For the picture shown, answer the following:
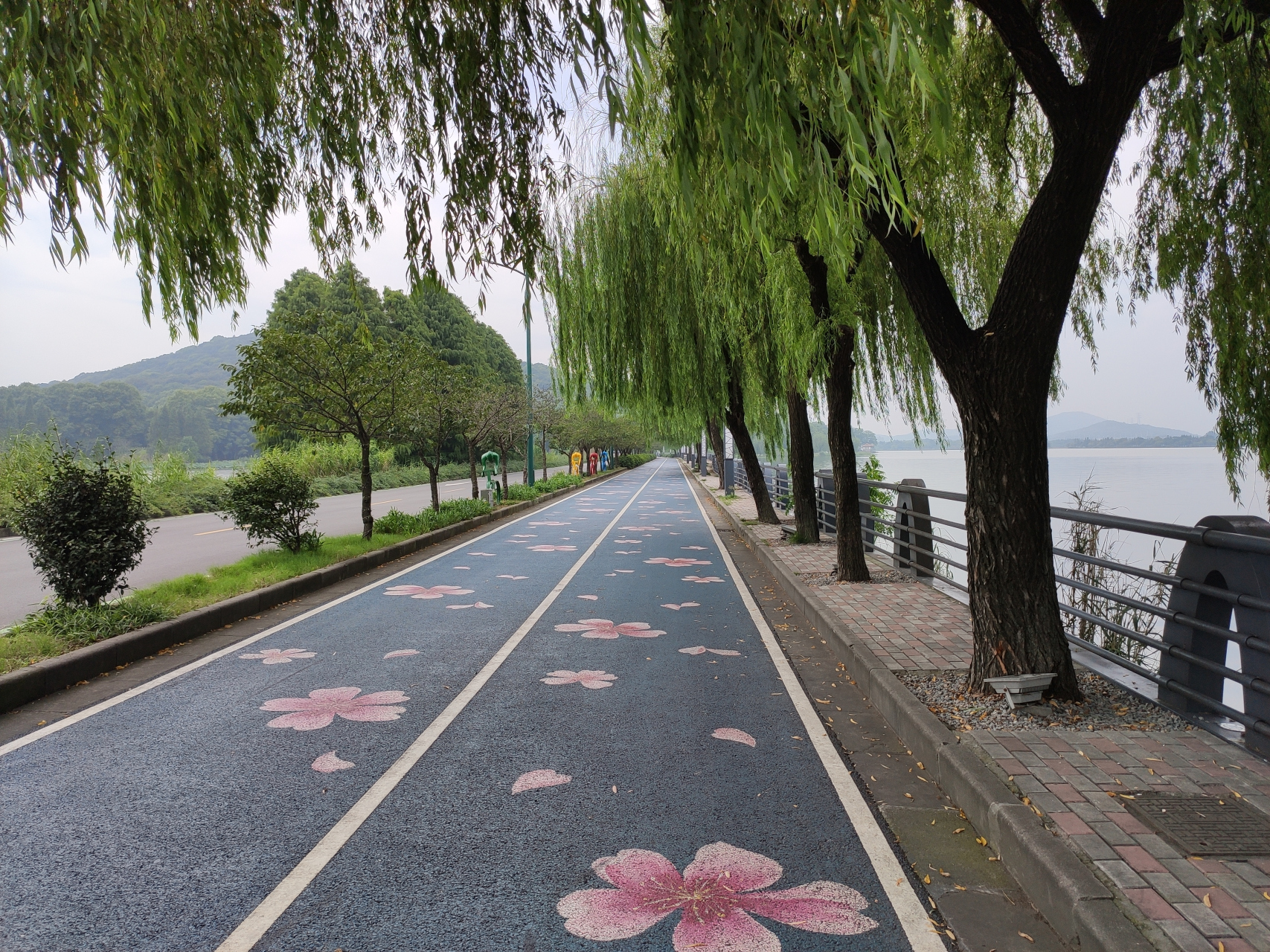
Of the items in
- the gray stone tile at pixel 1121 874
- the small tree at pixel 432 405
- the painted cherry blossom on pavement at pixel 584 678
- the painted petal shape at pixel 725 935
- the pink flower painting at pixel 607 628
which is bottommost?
the pink flower painting at pixel 607 628

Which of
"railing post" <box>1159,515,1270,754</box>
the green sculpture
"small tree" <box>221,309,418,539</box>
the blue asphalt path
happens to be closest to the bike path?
the blue asphalt path

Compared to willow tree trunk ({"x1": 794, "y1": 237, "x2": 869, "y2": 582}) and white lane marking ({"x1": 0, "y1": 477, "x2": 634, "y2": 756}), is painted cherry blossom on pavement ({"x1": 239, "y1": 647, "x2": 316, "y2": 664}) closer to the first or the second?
white lane marking ({"x1": 0, "y1": 477, "x2": 634, "y2": 756})

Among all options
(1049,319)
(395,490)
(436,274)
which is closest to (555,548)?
(436,274)

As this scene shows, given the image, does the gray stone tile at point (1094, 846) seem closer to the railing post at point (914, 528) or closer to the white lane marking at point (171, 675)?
the white lane marking at point (171, 675)

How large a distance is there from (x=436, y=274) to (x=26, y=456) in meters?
22.0

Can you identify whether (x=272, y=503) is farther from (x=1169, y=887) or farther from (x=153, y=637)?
(x=1169, y=887)

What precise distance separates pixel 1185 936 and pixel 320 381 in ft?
43.8

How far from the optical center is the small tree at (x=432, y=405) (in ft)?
48.1

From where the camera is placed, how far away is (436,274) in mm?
4883

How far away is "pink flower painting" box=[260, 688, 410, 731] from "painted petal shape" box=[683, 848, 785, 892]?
252 centimetres

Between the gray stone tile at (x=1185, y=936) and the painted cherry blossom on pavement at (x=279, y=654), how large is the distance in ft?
19.5

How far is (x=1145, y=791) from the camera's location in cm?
346

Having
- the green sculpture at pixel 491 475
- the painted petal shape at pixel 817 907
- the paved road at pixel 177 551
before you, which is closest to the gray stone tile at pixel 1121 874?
the painted petal shape at pixel 817 907

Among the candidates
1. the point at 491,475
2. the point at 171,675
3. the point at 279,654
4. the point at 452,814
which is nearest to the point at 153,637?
the point at 171,675
